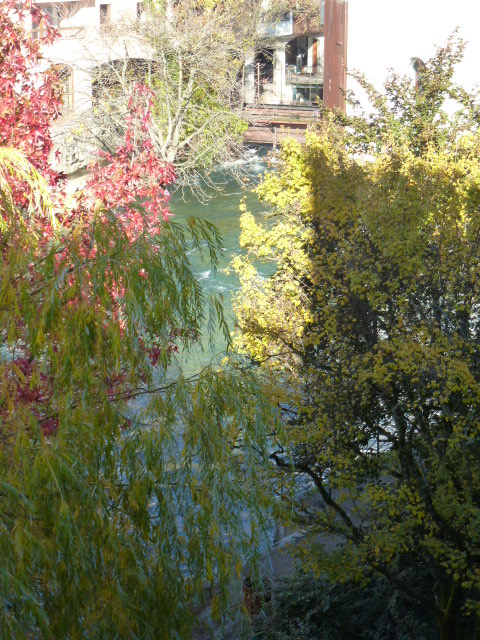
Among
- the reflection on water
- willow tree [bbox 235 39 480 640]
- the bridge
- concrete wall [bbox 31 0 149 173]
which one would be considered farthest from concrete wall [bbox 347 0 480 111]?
the bridge

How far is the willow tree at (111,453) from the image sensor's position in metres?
4.48

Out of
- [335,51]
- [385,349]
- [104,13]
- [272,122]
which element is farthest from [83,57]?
[385,349]

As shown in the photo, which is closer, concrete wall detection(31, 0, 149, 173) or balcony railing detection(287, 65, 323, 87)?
concrete wall detection(31, 0, 149, 173)

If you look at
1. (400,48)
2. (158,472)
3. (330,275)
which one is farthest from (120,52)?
(158,472)

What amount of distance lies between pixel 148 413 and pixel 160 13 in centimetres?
2872

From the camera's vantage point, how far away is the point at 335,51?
20.9 m

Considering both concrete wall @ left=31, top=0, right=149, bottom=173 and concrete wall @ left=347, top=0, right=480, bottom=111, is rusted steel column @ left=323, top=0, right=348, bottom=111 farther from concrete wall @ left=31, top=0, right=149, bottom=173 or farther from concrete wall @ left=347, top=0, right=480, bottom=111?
concrete wall @ left=31, top=0, right=149, bottom=173

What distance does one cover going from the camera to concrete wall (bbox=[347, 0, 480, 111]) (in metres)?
18.0

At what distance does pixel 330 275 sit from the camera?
31.2 ft

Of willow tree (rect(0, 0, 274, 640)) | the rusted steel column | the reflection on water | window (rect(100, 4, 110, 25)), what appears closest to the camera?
willow tree (rect(0, 0, 274, 640))

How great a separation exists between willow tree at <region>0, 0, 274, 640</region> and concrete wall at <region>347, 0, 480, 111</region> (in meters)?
13.5

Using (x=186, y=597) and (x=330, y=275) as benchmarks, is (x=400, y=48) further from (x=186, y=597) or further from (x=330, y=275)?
(x=186, y=597)

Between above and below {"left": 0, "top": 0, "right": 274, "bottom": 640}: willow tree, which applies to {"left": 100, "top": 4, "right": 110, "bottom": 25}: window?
above

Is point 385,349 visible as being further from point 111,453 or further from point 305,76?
point 305,76
